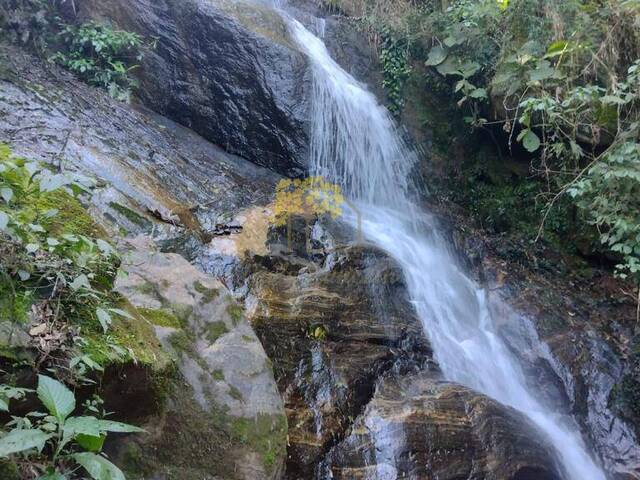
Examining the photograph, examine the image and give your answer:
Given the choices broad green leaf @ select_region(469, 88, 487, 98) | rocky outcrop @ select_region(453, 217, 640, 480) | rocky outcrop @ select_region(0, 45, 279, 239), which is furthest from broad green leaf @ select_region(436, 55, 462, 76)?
rocky outcrop @ select_region(0, 45, 279, 239)

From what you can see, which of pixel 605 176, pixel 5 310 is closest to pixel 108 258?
pixel 5 310

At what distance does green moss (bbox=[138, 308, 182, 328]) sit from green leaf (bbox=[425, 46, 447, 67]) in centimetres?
686

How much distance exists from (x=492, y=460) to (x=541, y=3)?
701 cm

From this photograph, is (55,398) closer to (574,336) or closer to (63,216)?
(63,216)

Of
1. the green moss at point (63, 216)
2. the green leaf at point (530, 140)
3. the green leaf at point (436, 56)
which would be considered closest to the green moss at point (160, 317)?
the green moss at point (63, 216)

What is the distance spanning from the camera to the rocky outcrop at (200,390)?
267 cm


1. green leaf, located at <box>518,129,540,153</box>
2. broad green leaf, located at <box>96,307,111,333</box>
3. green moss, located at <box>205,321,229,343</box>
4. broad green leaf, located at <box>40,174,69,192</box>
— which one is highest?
green leaf, located at <box>518,129,540,153</box>

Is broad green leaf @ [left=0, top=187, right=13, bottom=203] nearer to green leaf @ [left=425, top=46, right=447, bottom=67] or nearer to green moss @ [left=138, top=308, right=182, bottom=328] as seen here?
green moss @ [left=138, top=308, right=182, bottom=328]

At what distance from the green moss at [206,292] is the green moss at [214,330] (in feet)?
0.74

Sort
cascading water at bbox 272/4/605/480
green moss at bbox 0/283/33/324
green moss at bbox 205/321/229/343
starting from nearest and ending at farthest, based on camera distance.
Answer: green moss at bbox 0/283/33/324, green moss at bbox 205/321/229/343, cascading water at bbox 272/4/605/480

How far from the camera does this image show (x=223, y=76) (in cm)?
748

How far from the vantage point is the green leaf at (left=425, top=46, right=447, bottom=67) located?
8469 mm

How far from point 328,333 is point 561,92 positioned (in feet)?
16.7

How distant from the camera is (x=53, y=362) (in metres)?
2.08
